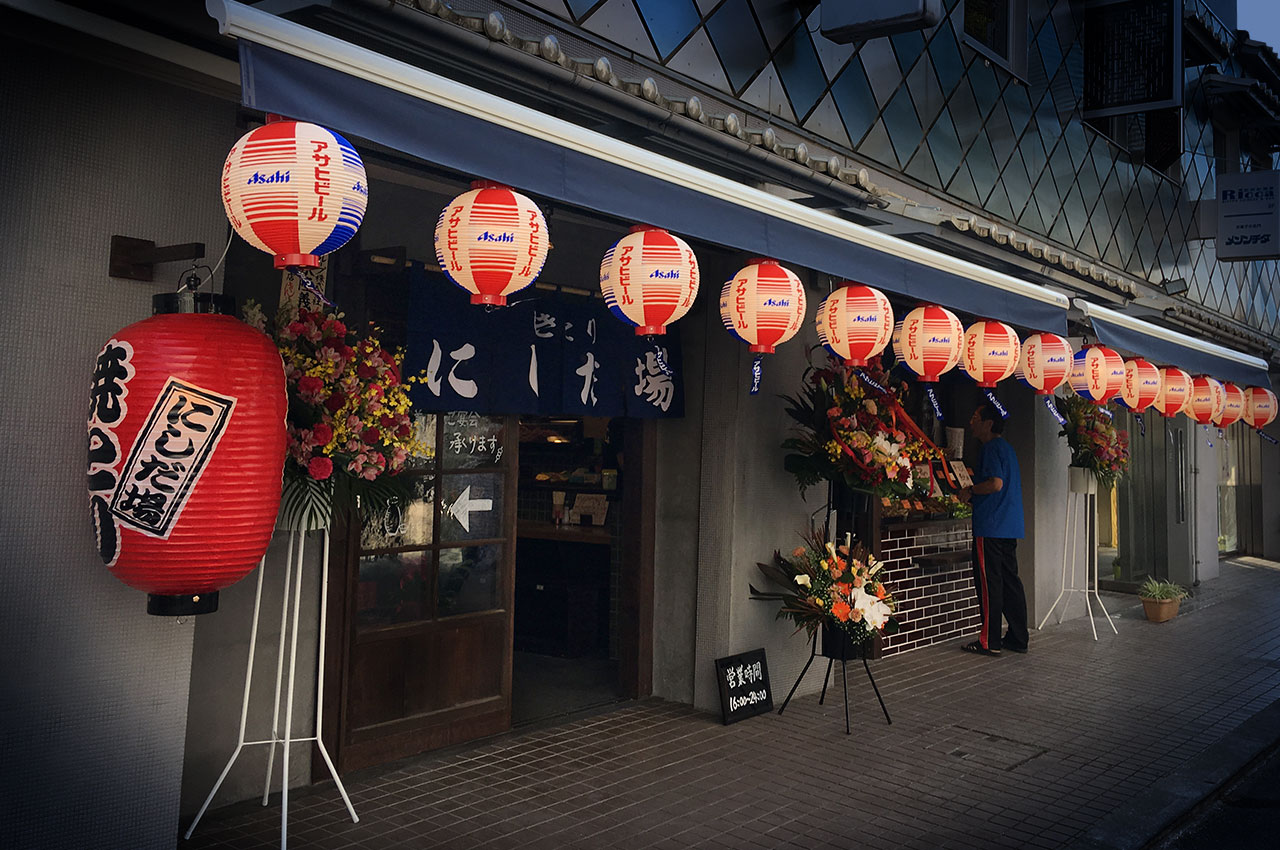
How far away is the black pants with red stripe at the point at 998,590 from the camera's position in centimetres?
1013

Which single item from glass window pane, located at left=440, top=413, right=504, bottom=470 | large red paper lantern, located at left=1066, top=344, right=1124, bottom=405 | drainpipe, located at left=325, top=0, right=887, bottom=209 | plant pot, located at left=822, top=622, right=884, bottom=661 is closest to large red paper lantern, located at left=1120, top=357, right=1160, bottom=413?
large red paper lantern, located at left=1066, top=344, right=1124, bottom=405

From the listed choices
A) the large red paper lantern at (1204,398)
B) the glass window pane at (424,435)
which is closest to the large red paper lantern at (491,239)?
the glass window pane at (424,435)

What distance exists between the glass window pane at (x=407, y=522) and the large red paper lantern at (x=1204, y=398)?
10.2 meters

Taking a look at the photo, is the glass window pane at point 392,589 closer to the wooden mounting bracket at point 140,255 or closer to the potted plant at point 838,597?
the wooden mounting bracket at point 140,255

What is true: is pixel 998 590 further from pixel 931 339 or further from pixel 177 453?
pixel 177 453

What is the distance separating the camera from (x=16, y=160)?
3887 mm

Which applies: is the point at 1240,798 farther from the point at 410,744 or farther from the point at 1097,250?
the point at 1097,250

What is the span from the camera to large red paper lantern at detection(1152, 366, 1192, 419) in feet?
36.7

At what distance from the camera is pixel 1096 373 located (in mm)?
9359

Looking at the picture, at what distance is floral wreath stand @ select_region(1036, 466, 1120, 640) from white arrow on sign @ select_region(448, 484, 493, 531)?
24.7 ft

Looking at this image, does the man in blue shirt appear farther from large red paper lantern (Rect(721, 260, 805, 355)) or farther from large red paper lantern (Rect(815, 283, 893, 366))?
large red paper lantern (Rect(721, 260, 805, 355))

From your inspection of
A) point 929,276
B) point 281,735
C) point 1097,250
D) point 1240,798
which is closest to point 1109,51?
point 1097,250

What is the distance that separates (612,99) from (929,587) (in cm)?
749

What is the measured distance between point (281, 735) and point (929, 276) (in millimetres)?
5495
